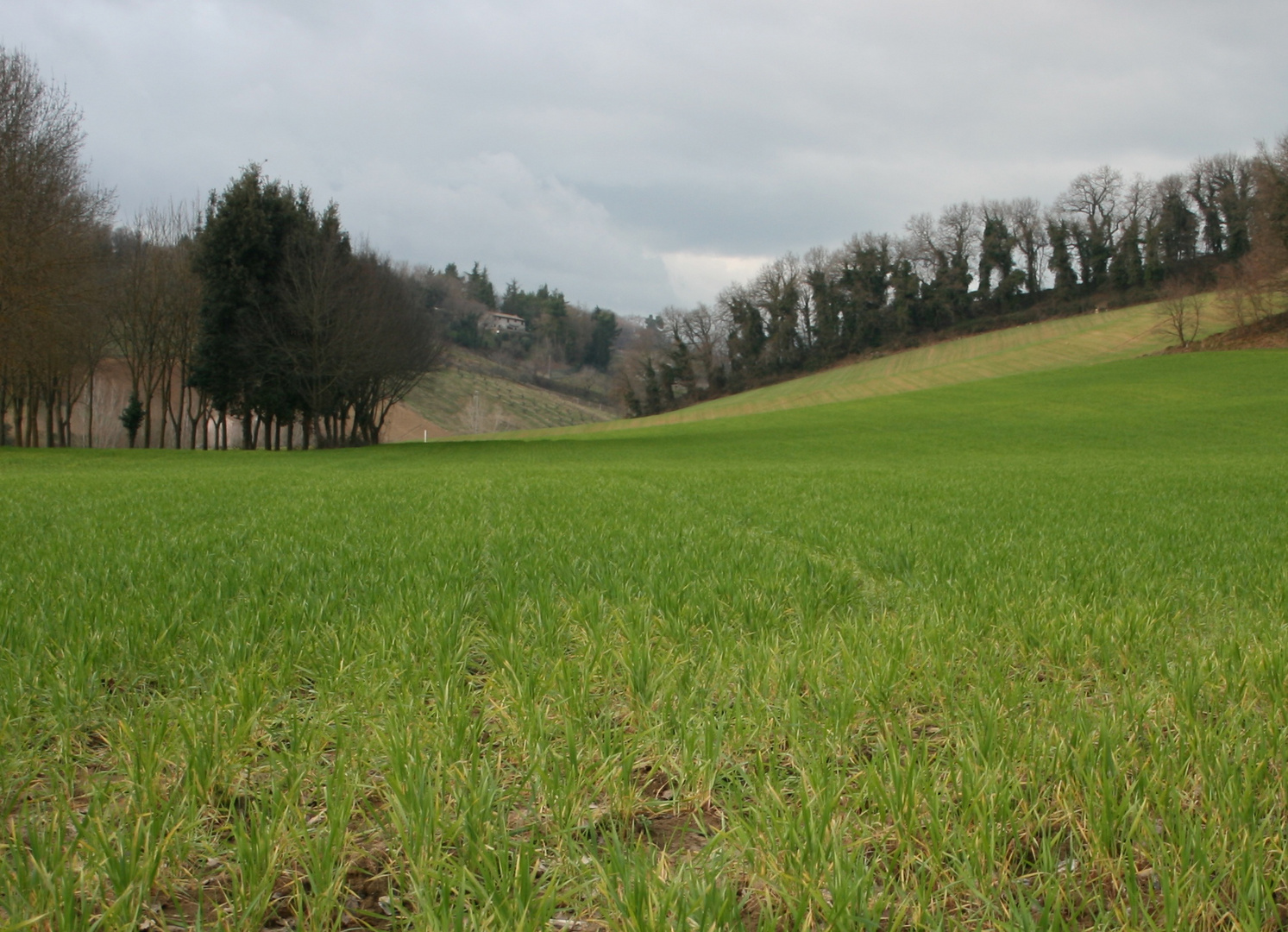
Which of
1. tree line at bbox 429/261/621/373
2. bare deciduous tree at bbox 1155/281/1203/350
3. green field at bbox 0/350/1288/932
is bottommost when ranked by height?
green field at bbox 0/350/1288/932

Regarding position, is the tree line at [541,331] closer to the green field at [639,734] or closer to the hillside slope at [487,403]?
A: the hillside slope at [487,403]

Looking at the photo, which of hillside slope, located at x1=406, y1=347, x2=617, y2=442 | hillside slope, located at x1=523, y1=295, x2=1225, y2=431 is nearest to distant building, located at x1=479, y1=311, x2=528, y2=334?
hillside slope, located at x1=406, y1=347, x2=617, y2=442

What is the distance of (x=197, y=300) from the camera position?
153 feet

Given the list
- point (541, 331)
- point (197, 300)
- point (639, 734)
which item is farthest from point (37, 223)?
point (541, 331)

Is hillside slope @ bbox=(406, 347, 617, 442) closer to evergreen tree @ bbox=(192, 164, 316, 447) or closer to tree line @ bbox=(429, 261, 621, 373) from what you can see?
tree line @ bbox=(429, 261, 621, 373)

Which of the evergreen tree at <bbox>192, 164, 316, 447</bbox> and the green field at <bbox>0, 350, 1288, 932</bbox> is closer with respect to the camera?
the green field at <bbox>0, 350, 1288, 932</bbox>

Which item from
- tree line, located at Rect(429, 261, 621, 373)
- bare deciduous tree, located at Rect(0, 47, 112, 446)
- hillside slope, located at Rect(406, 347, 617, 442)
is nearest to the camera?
bare deciduous tree, located at Rect(0, 47, 112, 446)

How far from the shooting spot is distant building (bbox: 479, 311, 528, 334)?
151 meters

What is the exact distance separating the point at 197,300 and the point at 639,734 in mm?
52531

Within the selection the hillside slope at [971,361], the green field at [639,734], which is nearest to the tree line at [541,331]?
the hillside slope at [971,361]

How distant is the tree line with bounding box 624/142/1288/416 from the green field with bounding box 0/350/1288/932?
270 ft

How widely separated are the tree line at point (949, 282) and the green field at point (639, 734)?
8240cm

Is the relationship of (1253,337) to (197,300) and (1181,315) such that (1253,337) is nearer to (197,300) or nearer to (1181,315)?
(1181,315)

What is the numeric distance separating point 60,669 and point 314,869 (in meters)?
2.09
